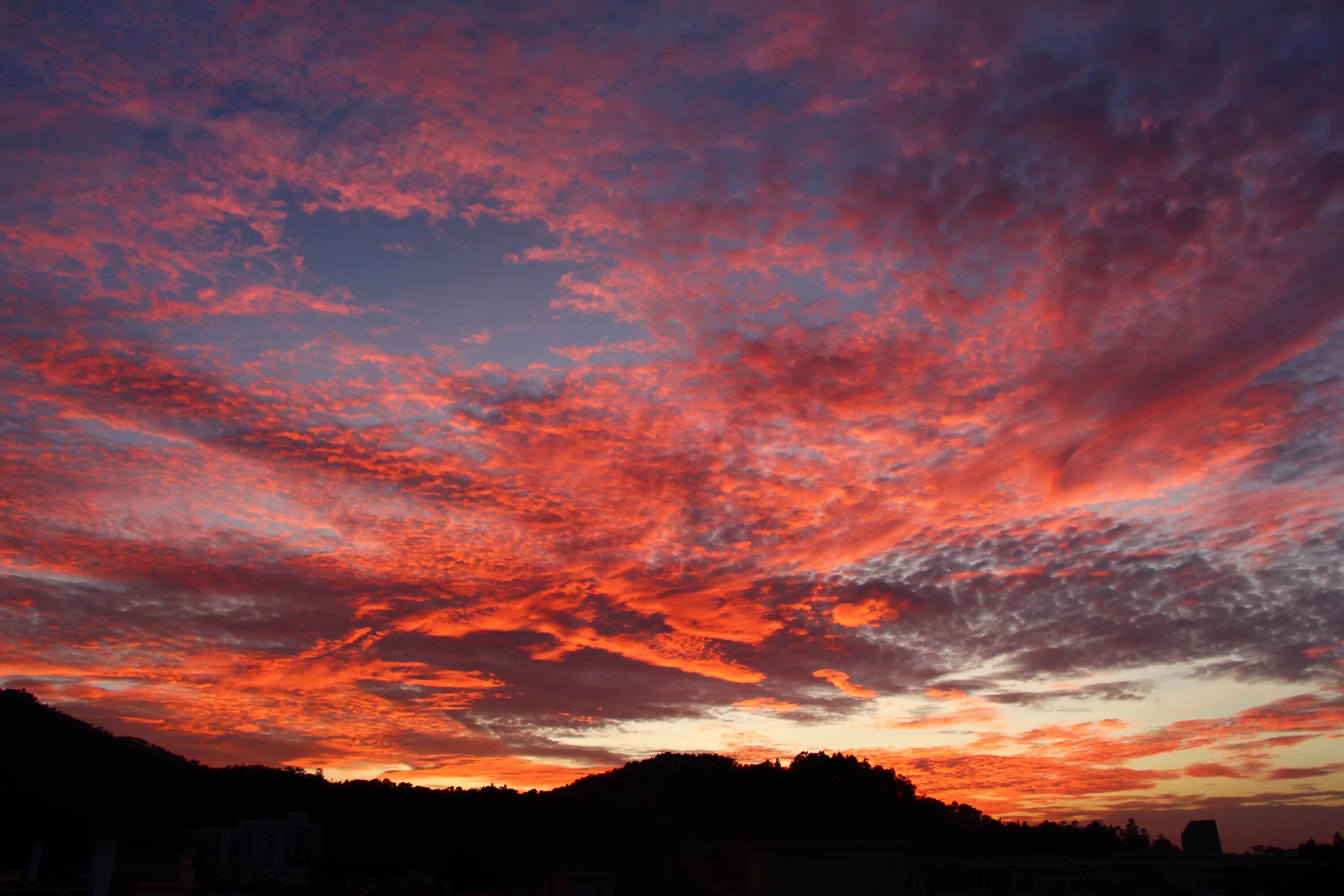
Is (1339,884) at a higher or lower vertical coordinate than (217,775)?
lower

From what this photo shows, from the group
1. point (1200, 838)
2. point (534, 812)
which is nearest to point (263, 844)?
point (534, 812)

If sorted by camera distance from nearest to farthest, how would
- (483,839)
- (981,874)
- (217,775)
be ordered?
(981,874)
(483,839)
(217,775)

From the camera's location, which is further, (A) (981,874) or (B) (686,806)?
(B) (686,806)

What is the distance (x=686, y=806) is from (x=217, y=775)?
177ft

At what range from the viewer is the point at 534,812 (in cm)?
10012

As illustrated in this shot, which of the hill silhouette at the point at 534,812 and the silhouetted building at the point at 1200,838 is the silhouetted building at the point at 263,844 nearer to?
the hill silhouette at the point at 534,812

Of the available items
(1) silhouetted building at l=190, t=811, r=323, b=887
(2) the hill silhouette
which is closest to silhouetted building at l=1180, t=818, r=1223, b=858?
(2) the hill silhouette

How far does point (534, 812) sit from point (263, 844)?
28.1 meters

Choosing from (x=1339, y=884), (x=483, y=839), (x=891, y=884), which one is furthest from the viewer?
(x=483, y=839)

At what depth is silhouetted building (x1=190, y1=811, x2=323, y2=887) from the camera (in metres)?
84.9

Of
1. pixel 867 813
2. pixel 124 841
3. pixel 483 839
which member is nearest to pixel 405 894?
pixel 124 841

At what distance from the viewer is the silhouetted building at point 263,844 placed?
8488 centimetres

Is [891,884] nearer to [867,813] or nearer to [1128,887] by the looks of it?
[1128,887]

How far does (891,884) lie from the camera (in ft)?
78.3
